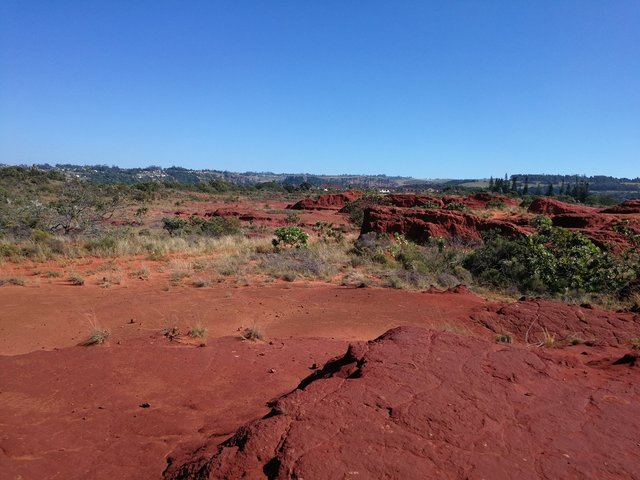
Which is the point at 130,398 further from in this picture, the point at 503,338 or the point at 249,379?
the point at 503,338

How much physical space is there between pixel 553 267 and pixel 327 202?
35.5 metres

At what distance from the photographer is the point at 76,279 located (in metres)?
11.4

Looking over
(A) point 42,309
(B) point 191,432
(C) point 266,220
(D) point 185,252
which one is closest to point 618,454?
(B) point 191,432

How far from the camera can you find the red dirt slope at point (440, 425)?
308 centimetres

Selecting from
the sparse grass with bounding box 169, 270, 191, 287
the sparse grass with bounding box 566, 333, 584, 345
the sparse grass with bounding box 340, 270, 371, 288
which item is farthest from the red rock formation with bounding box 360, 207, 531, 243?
the sparse grass with bounding box 566, 333, 584, 345

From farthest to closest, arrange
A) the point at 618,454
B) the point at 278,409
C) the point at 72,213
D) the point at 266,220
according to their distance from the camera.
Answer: the point at 266,220, the point at 72,213, the point at 278,409, the point at 618,454

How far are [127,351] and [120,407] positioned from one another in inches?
71.2

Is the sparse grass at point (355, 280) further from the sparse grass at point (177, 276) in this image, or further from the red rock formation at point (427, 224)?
the red rock formation at point (427, 224)

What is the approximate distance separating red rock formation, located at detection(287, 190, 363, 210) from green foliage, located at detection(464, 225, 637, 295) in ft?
95.7

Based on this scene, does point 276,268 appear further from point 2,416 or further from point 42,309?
point 2,416

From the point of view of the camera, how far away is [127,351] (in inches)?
259

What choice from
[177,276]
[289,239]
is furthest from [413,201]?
[177,276]

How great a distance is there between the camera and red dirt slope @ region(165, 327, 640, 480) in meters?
3.08

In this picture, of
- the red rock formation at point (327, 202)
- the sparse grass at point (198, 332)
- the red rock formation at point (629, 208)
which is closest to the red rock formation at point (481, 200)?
the red rock formation at point (629, 208)
